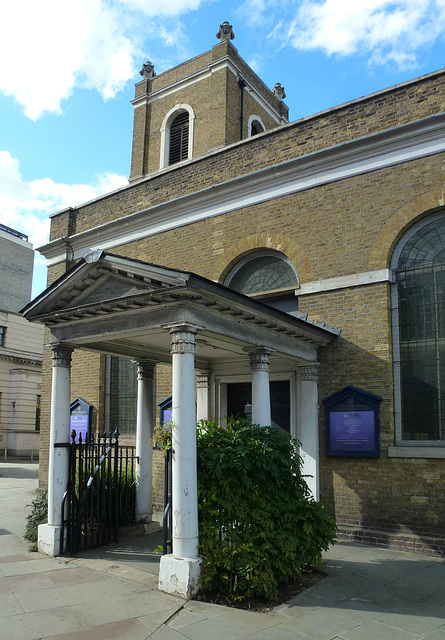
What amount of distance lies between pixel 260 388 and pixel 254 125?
12.8 metres

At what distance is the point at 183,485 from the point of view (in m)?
6.66

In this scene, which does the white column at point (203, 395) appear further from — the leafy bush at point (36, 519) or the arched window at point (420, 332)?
the arched window at point (420, 332)

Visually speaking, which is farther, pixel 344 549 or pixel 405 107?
pixel 405 107

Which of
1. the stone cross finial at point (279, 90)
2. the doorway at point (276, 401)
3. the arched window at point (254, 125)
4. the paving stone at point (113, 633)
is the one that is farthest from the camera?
the stone cross finial at point (279, 90)

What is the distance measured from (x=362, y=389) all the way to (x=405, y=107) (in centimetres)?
532

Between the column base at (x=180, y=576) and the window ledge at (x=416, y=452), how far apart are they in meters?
4.12

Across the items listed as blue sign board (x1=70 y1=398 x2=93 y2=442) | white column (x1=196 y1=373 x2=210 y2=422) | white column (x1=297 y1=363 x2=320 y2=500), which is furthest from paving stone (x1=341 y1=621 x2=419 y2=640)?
blue sign board (x1=70 y1=398 x2=93 y2=442)

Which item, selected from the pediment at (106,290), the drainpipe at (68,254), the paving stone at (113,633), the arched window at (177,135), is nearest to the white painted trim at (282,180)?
the drainpipe at (68,254)

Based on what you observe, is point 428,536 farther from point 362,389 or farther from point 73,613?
point 73,613

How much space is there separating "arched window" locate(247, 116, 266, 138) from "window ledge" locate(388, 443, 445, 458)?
12.2m

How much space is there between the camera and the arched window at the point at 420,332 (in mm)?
9172

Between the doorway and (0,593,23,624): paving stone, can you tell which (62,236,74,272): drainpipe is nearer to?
the doorway

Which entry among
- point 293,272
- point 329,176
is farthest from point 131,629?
point 329,176

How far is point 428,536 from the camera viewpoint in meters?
8.59
